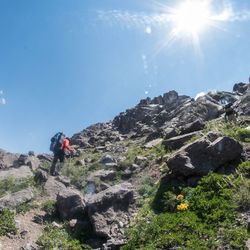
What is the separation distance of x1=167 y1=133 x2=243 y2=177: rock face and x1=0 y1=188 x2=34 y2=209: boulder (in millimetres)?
5781

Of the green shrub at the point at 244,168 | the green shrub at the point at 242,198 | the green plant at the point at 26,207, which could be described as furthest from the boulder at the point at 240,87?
the green shrub at the point at 242,198

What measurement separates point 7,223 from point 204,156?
23.3ft

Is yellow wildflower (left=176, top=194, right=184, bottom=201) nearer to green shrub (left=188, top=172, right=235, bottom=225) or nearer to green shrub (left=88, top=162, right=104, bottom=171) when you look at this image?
green shrub (left=188, top=172, right=235, bottom=225)

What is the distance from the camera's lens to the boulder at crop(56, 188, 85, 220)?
15.3m

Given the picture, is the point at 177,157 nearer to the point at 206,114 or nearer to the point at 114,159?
the point at 114,159

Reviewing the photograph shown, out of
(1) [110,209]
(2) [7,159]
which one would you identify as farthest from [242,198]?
(2) [7,159]

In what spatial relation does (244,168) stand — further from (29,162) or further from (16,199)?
(29,162)

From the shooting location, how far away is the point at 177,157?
15.5 m

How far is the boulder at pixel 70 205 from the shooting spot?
50.1ft

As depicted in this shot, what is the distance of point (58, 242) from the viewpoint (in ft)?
43.6

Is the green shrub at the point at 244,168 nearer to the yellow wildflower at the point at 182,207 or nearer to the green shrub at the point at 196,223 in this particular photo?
the green shrub at the point at 196,223

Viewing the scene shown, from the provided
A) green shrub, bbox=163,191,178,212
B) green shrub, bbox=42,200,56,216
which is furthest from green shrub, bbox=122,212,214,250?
green shrub, bbox=42,200,56,216

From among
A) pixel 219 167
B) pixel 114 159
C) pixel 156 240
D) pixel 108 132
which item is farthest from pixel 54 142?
pixel 108 132

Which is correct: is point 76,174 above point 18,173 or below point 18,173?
below
